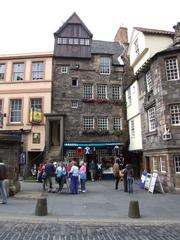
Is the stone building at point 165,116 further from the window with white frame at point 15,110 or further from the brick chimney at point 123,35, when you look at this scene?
the brick chimney at point 123,35

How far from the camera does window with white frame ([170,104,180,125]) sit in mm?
15906

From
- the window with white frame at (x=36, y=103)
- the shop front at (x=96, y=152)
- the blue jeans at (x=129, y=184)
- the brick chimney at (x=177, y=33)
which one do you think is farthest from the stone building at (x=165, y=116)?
the window with white frame at (x=36, y=103)

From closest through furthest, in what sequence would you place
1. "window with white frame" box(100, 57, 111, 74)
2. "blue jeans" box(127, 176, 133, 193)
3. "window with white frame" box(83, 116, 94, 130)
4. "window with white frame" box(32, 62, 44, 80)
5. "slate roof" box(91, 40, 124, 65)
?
"blue jeans" box(127, 176, 133, 193)
"window with white frame" box(83, 116, 94, 130)
"window with white frame" box(32, 62, 44, 80)
"window with white frame" box(100, 57, 111, 74)
"slate roof" box(91, 40, 124, 65)

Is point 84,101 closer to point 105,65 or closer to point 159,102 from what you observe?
point 105,65

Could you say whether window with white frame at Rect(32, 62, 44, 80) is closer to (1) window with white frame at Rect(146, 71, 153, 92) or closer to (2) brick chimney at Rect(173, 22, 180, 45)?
(1) window with white frame at Rect(146, 71, 153, 92)

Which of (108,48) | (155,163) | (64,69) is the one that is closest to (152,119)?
(155,163)

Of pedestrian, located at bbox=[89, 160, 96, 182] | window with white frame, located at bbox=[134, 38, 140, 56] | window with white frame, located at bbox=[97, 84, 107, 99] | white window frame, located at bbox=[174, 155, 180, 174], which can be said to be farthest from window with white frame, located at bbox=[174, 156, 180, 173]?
window with white frame, located at bbox=[97, 84, 107, 99]

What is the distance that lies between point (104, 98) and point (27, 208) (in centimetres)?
1780

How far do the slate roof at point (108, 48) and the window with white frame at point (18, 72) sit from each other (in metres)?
7.78

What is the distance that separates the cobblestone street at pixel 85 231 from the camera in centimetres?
633

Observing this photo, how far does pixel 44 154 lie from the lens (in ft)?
76.9

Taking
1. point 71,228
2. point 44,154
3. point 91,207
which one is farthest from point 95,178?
point 71,228

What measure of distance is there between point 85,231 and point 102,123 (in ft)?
61.6

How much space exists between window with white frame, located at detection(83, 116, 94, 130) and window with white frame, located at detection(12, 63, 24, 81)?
310 inches
